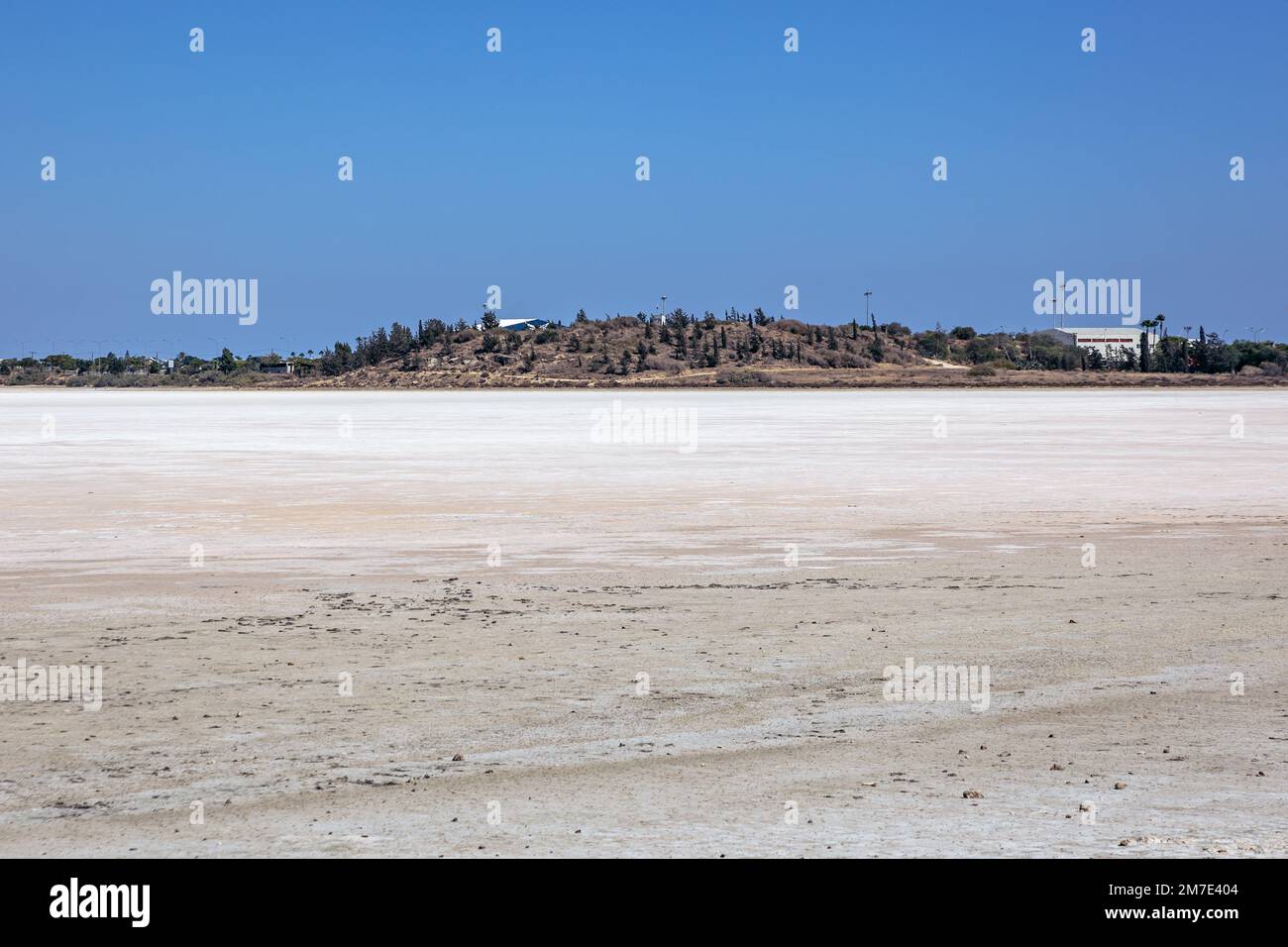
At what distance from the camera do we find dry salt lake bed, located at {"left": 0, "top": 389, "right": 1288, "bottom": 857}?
265 inches

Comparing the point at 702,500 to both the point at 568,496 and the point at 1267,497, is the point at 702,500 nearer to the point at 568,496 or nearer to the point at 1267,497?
the point at 568,496

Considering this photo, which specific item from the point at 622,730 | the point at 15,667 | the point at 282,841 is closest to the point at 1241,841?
the point at 622,730

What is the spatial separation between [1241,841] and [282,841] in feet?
12.7

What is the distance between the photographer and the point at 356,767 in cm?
764

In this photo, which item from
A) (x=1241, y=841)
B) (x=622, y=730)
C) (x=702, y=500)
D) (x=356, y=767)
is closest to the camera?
(x=1241, y=841)

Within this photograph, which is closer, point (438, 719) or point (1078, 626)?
point (438, 719)

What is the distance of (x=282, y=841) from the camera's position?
6387mm

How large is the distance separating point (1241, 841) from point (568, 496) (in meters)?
17.3

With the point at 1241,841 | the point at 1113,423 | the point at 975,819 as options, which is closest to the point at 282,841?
the point at 975,819
